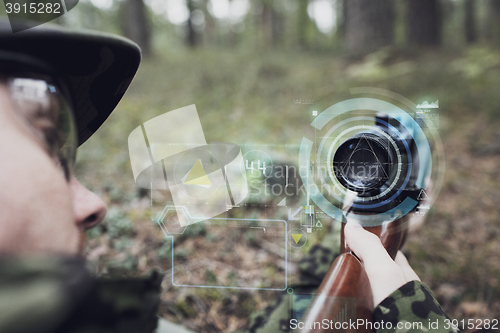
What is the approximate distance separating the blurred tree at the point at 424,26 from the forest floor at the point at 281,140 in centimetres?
36

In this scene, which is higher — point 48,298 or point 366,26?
point 366,26

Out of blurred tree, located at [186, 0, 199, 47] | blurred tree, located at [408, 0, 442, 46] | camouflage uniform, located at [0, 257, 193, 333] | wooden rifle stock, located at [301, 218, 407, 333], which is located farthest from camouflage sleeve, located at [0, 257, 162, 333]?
blurred tree, located at [186, 0, 199, 47]

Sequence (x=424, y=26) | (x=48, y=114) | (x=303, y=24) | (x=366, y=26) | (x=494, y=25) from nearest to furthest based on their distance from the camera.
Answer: (x=48, y=114) < (x=366, y=26) < (x=424, y=26) < (x=494, y=25) < (x=303, y=24)

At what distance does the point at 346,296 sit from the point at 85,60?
0.89 metres

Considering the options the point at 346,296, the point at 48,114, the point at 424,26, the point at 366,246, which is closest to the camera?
the point at 48,114

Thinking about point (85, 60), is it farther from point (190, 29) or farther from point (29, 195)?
point (190, 29)

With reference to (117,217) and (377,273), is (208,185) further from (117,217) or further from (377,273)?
(117,217)

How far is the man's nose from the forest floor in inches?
33.3

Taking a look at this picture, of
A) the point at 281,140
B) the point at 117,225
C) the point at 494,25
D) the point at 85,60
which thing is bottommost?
the point at 117,225

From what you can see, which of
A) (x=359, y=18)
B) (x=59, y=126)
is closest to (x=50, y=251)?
(x=59, y=126)

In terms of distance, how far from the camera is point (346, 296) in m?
0.68

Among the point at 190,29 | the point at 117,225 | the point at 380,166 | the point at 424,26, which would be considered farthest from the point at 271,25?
the point at 380,166

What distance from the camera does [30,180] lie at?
0.50 m

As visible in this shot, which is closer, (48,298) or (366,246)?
(48,298)
